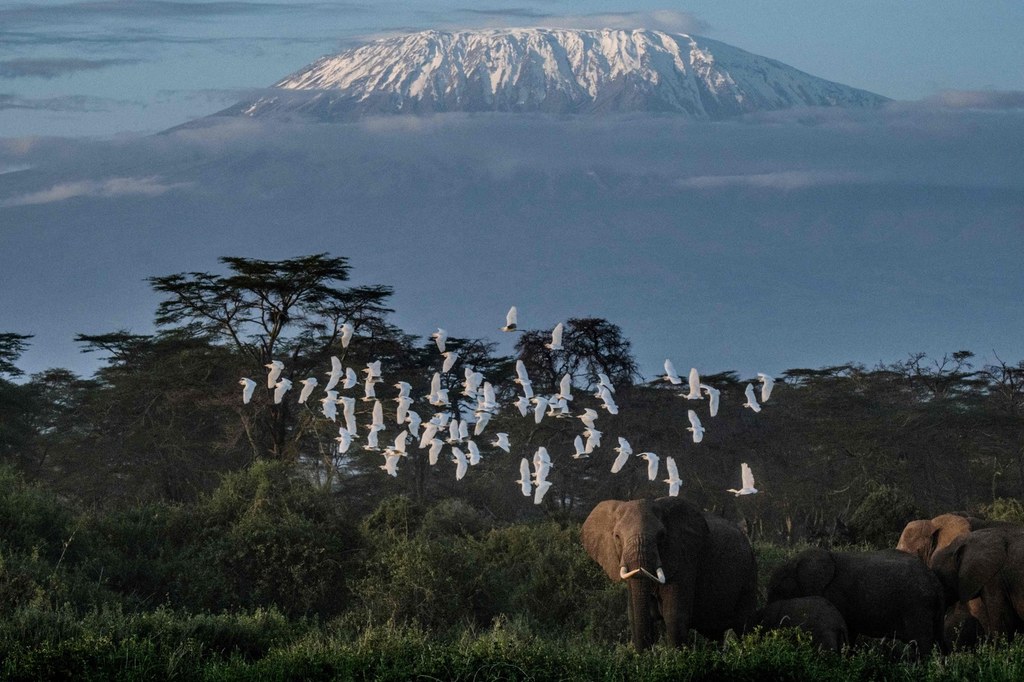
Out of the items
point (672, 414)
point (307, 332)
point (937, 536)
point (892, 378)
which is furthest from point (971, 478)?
point (937, 536)

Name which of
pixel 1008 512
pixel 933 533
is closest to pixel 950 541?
pixel 933 533

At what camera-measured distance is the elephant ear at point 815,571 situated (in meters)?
18.8

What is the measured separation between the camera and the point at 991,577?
776 inches

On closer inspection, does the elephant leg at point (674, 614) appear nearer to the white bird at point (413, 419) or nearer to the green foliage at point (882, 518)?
the green foliage at point (882, 518)

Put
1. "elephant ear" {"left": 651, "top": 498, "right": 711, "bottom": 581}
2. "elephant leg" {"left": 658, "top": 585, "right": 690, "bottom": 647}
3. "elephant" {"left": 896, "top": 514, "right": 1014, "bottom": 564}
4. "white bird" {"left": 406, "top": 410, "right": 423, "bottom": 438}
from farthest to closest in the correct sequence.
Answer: "white bird" {"left": 406, "top": 410, "right": 423, "bottom": 438}
"elephant" {"left": 896, "top": 514, "right": 1014, "bottom": 564}
"elephant ear" {"left": 651, "top": 498, "right": 711, "bottom": 581}
"elephant leg" {"left": 658, "top": 585, "right": 690, "bottom": 647}

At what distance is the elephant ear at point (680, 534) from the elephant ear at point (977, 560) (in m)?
3.69

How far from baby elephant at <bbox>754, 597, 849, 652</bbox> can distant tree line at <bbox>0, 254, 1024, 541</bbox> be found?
61.2ft

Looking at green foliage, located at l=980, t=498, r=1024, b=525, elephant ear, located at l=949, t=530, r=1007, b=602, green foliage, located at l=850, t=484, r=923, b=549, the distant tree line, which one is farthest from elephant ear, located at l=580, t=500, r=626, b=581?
the distant tree line

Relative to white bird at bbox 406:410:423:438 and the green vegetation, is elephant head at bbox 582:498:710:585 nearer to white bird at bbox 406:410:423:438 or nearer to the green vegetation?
the green vegetation

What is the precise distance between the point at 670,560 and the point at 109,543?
1039cm

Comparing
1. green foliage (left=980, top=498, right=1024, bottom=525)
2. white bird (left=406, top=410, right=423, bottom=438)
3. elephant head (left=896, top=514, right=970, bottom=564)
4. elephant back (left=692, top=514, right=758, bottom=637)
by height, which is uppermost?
white bird (left=406, top=410, right=423, bottom=438)

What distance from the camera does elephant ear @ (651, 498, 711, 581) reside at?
1819 cm

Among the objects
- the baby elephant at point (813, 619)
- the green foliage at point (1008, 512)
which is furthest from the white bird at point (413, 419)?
the baby elephant at point (813, 619)

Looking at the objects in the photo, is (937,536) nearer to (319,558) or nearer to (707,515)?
(707,515)
